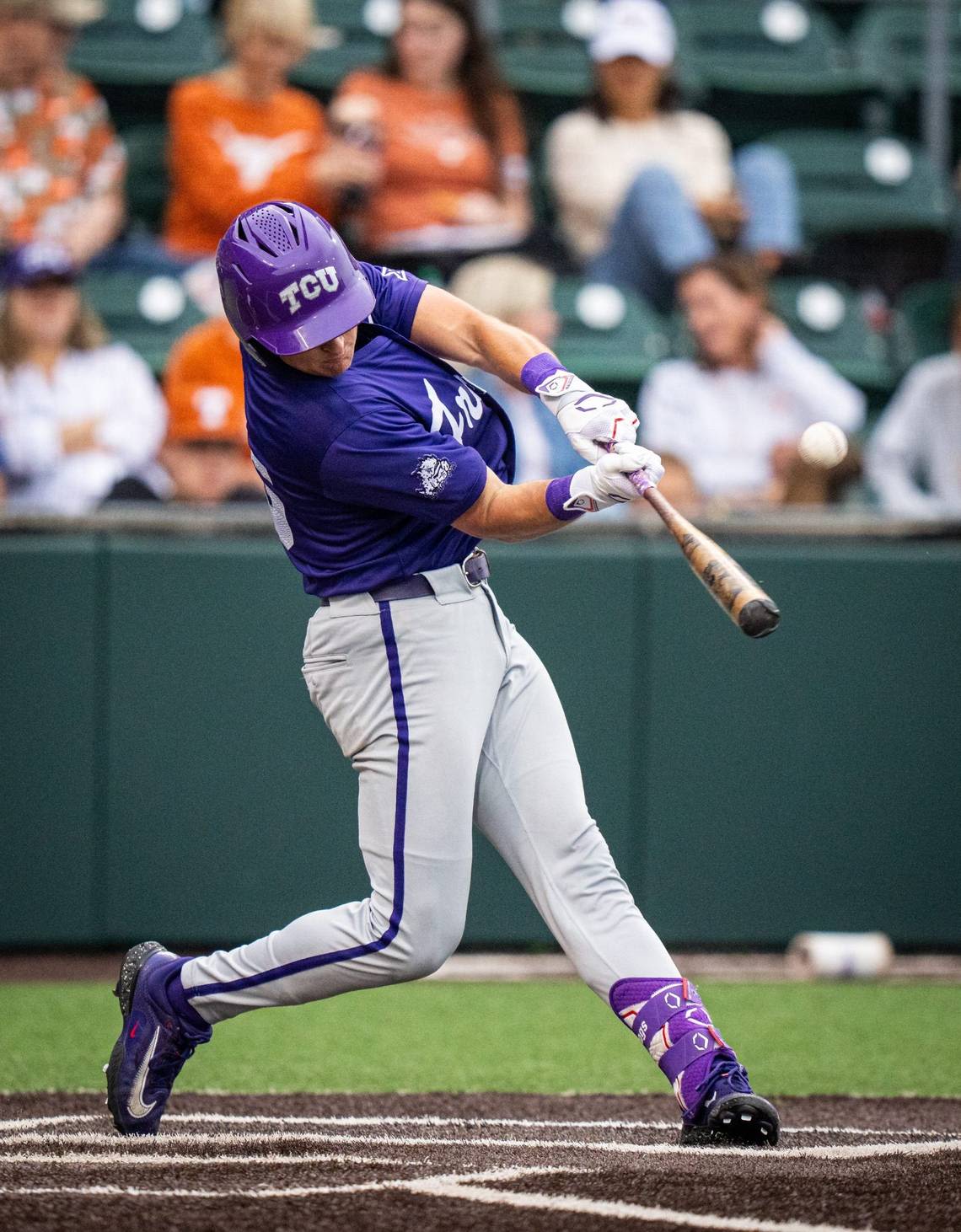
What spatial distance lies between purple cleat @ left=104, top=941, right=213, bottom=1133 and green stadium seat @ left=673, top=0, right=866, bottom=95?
6.12 m

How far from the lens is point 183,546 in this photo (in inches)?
216

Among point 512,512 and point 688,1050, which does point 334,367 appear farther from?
point 688,1050

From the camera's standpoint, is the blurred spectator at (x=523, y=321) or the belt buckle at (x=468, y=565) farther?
the blurred spectator at (x=523, y=321)

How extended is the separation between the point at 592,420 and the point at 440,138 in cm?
444

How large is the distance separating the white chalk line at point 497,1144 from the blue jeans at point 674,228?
4.24 metres

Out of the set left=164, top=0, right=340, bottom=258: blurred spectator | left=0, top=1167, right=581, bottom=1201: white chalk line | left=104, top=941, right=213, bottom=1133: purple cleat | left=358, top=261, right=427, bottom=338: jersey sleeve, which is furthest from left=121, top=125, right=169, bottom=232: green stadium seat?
left=0, top=1167, right=581, bottom=1201: white chalk line

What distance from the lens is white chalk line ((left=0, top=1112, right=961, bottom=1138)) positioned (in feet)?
10.9

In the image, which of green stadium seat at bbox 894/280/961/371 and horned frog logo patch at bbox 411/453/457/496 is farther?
green stadium seat at bbox 894/280/961/371

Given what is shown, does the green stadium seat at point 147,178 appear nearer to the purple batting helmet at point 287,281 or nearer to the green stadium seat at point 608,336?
the green stadium seat at point 608,336

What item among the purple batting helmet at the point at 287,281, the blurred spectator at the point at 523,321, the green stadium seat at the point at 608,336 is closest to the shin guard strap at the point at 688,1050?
the purple batting helmet at the point at 287,281

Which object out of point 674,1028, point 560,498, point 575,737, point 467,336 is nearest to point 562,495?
point 560,498

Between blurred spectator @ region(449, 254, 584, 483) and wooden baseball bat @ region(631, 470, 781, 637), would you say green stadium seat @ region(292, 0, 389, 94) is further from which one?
wooden baseball bat @ region(631, 470, 781, 637)

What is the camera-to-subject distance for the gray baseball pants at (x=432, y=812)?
3123mm

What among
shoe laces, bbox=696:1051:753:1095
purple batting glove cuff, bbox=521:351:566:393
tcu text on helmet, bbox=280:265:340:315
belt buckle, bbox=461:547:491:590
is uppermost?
tcu text on helmet, bbox=280:265:340:315
